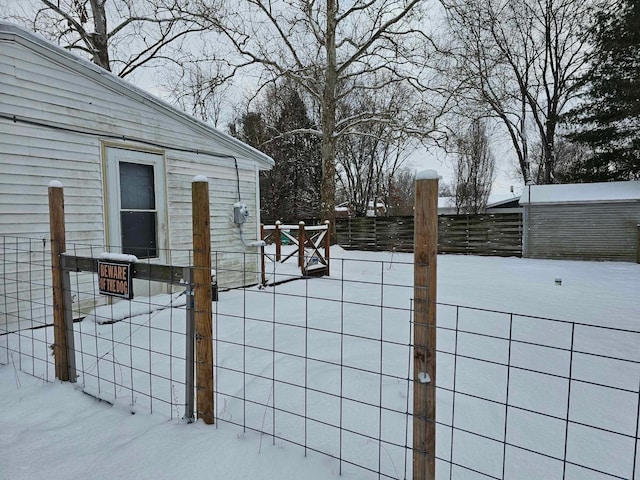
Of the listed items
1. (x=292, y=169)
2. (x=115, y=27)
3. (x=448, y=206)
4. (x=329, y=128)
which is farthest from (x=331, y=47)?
(x=448, y=206)

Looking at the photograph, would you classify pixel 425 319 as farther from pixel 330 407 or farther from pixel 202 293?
pixel 330 407

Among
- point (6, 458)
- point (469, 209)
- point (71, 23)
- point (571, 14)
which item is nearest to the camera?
point (6, 458)

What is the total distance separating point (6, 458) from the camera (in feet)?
5.98

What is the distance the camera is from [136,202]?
16.6 ft

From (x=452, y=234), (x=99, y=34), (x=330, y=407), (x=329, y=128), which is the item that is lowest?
(x=330, y=407)

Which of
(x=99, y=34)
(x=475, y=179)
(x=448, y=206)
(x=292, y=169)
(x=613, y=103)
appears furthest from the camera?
(x=448, y=206)

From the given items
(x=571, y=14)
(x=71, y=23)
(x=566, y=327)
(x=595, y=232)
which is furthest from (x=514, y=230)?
(x=71, y=23)

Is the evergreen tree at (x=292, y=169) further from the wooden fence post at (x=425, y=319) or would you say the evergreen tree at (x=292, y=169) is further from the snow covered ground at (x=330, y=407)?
the wooden fence post at (x=425, y=319)

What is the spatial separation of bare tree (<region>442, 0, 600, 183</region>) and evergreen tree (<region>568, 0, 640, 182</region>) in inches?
41.4

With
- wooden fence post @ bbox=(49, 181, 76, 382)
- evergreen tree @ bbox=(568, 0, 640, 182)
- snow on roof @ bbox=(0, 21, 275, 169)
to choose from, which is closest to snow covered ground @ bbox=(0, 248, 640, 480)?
wooden fence post @ bbox=(49, 181, 76, 382)

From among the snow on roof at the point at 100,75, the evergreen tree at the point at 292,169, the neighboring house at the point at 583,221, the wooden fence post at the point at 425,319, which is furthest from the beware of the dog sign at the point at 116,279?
the evergreen tree at the point at 292,169

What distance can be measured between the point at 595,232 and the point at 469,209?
13.8 meters

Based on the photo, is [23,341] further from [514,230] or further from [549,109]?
[549,109]

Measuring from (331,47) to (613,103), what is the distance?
Answer: 446 inches
